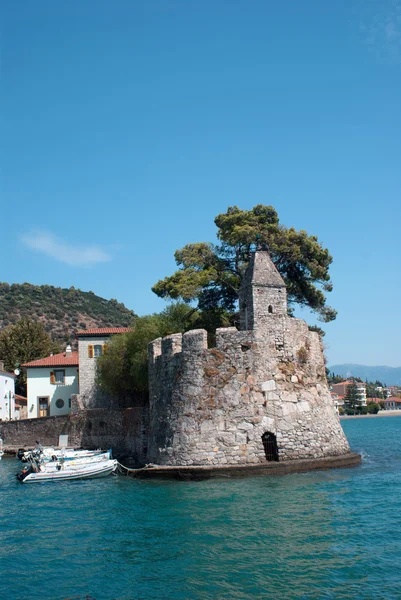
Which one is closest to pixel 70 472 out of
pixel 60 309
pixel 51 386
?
pixel 51 386

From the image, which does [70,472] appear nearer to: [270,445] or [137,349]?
[137,349]

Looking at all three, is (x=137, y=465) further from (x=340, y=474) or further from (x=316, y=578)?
(x=316, y=578)

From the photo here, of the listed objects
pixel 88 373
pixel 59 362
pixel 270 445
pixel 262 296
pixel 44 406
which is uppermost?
pixel 262 296

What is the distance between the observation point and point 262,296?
74.1ft

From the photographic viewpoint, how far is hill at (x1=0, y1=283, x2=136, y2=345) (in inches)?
3408

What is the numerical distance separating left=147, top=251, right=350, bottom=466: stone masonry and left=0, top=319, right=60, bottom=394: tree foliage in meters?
33.7

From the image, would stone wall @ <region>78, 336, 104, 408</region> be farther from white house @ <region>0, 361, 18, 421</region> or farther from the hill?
the hill

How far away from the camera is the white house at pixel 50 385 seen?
4338 cm

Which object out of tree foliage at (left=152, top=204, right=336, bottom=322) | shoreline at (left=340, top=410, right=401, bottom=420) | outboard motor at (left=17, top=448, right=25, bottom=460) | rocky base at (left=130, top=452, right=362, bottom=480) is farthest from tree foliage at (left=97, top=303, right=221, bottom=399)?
shoreline at (left=340, top=410, right=401, bottom=420)

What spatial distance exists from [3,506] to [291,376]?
11.2 metres

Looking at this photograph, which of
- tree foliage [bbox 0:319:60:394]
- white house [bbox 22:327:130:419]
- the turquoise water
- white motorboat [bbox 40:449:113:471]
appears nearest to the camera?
the turquoise water

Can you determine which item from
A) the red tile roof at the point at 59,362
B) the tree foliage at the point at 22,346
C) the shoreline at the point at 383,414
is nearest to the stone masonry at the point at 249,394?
the red tile roof at the point at 59,362

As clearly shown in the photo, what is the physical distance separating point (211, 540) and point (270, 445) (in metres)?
8.66

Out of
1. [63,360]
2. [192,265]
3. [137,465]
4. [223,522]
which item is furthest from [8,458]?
A: [223,522]
